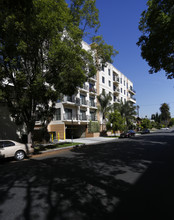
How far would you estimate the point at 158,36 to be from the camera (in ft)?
35.8

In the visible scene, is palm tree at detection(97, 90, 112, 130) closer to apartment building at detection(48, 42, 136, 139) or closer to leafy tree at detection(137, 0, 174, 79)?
apartment building at detection(48, 42, 136, 139)

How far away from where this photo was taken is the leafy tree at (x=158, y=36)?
32.6 ft

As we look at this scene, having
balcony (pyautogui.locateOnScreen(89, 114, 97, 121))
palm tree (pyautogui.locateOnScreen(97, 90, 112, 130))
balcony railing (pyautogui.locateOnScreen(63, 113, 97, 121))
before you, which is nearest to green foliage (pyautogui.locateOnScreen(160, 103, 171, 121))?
palm tree (pyautogui.locateOnScreen(97, 90, 112, 130))

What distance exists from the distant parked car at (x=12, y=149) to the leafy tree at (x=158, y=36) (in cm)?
1225

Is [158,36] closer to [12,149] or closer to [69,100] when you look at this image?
[12,149]

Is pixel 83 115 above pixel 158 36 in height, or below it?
below

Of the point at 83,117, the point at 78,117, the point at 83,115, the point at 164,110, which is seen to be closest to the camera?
the point at 78,117

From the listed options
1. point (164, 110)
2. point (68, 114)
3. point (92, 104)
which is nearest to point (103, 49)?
point (68, 114)

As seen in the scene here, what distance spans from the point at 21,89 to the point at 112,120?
20059mm

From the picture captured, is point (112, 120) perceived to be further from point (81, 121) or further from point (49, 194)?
point (49, 194)

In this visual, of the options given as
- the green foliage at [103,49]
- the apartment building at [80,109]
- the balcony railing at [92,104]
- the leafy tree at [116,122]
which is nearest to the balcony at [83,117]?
the apartment building at [80,109]

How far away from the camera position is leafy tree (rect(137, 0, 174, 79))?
32.6 ft

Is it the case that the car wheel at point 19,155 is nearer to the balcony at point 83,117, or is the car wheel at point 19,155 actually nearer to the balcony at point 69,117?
the balcony at point 69,117

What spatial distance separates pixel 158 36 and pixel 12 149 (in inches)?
513
